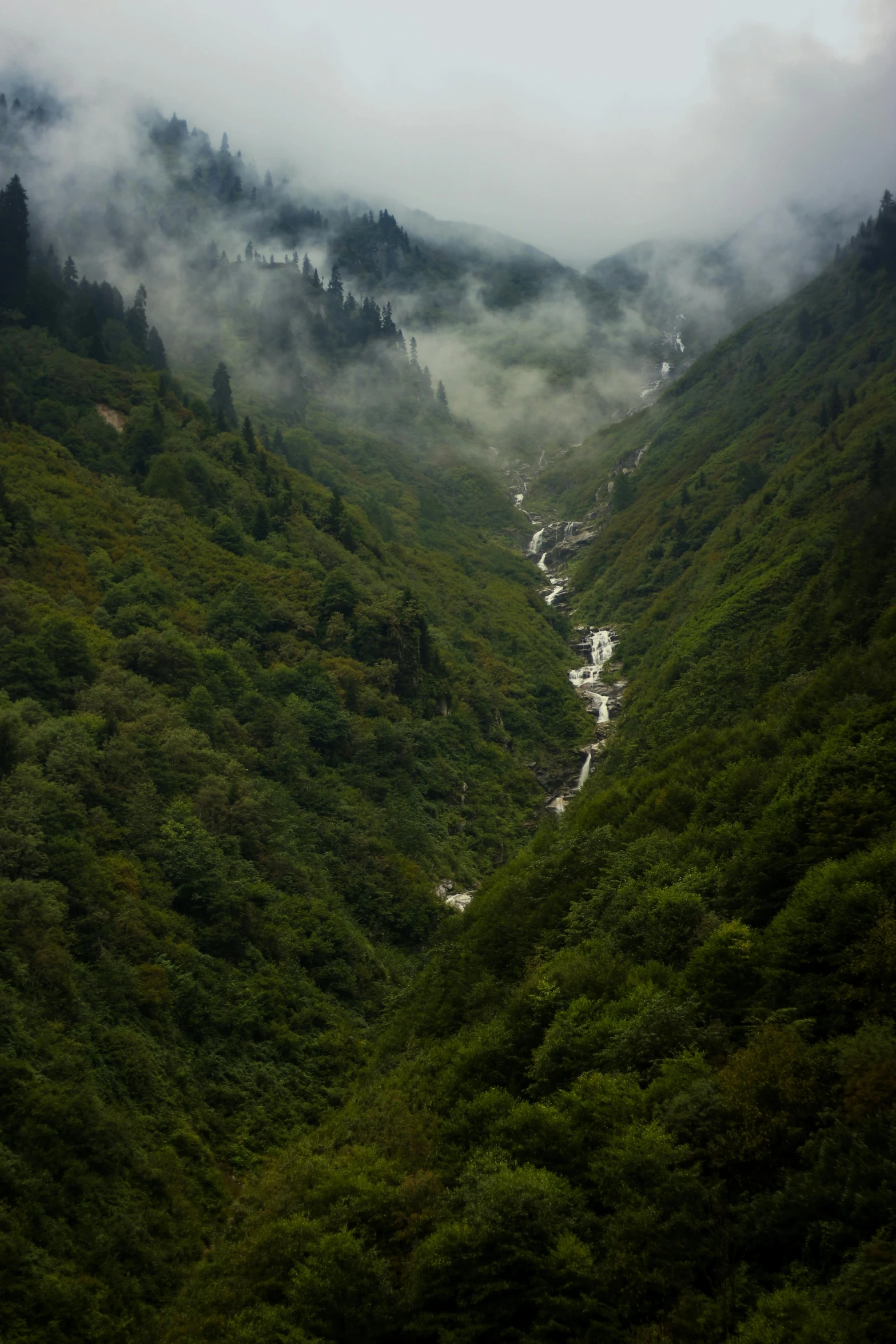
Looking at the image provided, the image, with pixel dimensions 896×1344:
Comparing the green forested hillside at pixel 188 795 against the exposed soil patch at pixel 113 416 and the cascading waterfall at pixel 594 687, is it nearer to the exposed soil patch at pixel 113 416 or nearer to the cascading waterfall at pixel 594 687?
→ the exposed soil patch at pixel 113 416

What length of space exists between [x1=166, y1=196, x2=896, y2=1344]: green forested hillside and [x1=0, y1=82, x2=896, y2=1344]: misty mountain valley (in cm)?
16

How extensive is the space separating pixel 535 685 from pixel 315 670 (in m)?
45.1

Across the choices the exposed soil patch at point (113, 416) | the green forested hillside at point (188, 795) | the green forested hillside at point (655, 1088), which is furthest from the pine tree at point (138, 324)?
the green forested hillside at point (655, 1088)

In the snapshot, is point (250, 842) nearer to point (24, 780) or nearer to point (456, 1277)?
point (24, 780)

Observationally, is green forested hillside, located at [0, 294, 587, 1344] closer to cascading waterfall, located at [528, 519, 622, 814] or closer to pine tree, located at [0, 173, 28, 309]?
pine tree, located at [0, 173, 28, 309]

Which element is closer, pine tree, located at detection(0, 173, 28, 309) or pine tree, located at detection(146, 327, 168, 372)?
pine tree, located at detection(0, 173, 28, 309)

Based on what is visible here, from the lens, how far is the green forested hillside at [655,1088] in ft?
78.2

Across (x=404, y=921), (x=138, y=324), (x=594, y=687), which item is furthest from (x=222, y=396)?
(x=404, y=921)

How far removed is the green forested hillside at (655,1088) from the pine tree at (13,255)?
113 meters

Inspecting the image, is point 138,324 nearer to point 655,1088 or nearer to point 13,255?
point 13,255

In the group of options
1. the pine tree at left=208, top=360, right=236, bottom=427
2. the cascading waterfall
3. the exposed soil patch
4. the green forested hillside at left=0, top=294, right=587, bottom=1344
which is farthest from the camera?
the pine tree at left=208, top=360, right=236, bottom=427

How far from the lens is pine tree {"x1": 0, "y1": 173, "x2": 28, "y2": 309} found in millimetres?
131750

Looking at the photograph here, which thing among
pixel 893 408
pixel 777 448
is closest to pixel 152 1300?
pixel 893 408

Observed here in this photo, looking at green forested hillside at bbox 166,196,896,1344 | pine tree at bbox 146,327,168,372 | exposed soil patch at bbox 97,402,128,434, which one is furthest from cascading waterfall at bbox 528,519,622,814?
pine tree at bbox 146,327,168,372
